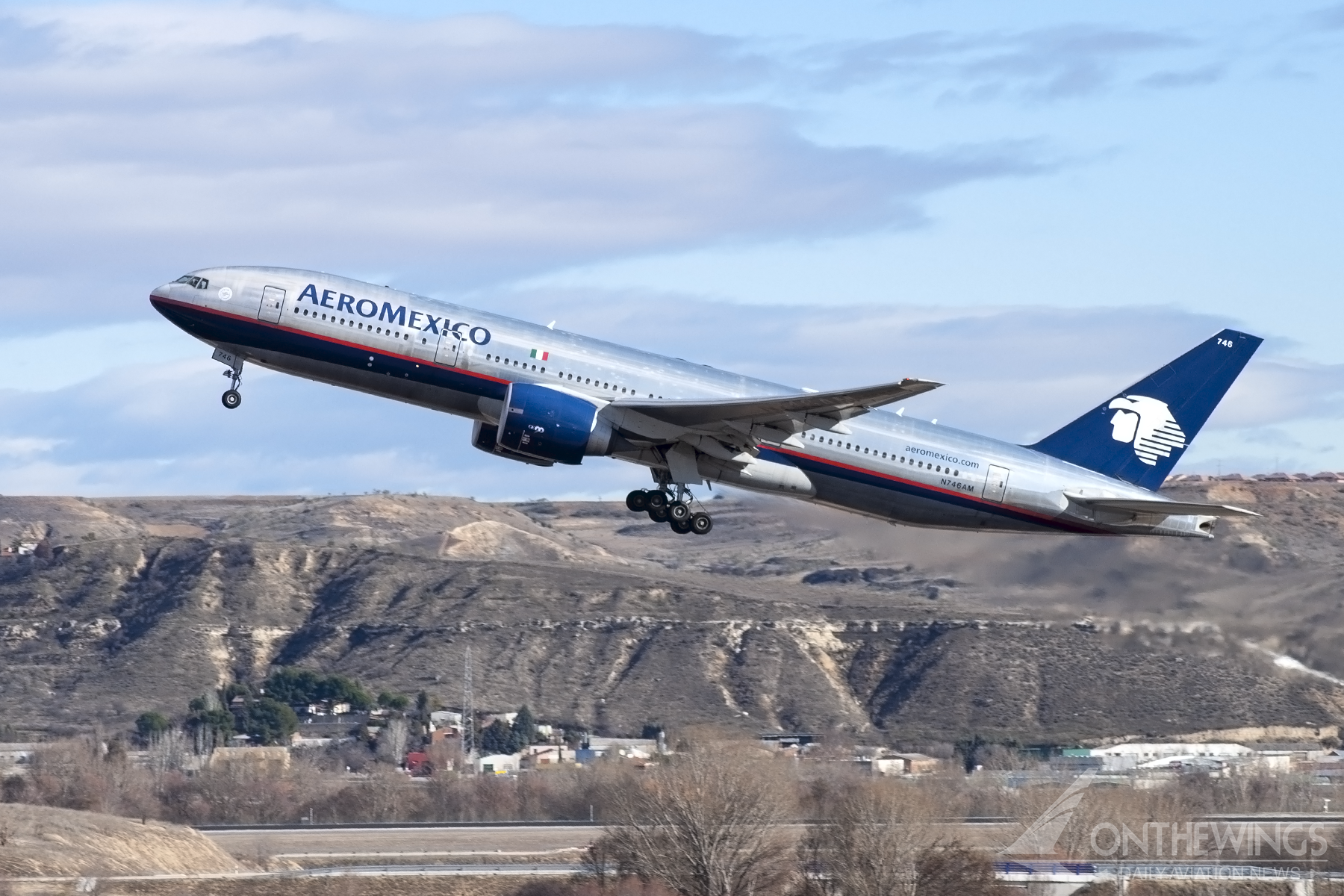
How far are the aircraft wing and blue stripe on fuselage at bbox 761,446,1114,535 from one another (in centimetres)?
85

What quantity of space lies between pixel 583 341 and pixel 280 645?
285ft

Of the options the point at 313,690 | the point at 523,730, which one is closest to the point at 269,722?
the point at 313,690

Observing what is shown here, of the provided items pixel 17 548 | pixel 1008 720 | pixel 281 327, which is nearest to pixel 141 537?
pixel 17 548

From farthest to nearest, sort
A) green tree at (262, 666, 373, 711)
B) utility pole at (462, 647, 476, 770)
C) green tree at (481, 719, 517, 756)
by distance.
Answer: green tree at (262, 666, 373, 711) → green tree at (481, 719, 517, 756) → utility pole at (462, 647, 476, 770)

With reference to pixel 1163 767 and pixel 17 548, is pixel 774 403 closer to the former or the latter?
pixel 1163 767

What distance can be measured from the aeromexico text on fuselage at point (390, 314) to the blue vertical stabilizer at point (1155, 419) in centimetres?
1618

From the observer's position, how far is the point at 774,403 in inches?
1874

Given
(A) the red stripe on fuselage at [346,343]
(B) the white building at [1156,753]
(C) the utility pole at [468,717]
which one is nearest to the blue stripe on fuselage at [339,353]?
(A) the red stripe on fuselage at [346,343]

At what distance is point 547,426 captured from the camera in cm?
4794

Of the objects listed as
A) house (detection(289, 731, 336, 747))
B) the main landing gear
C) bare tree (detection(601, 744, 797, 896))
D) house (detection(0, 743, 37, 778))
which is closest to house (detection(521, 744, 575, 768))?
house (detection(289, 731, 336, 747))

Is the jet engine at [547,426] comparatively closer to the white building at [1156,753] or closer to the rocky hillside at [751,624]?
the rocky hillside at [751,624]

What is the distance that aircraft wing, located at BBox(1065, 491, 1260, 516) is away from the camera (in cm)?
4931

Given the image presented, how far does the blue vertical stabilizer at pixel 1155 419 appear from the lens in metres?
54.2

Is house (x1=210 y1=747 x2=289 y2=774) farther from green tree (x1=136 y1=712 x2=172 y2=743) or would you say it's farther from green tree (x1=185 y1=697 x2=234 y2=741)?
green tree (x1=136 y1=712 x2=172 y2=743)
